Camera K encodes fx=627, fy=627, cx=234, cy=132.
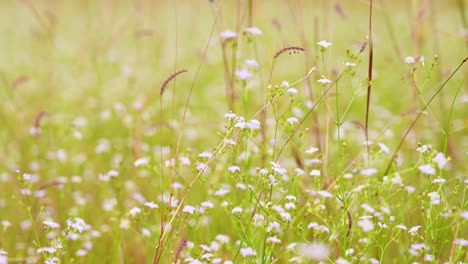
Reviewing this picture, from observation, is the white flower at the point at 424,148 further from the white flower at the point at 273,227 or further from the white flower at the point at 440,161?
the white flower at the point at 273,227

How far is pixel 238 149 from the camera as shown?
11.9ft

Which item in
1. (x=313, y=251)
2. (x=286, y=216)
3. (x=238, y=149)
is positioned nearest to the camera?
(x=313, y=251)

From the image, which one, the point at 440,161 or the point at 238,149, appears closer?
the point at 440,161

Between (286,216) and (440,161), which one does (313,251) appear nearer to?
(286,216)

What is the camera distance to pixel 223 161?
3893mm

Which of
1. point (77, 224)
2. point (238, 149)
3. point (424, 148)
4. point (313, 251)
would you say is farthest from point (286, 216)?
point (238, 149)

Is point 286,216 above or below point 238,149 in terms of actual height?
below

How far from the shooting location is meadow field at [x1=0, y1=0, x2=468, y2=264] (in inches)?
93.7

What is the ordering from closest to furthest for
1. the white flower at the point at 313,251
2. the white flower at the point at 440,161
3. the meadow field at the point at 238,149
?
the white flower at the point at 313,251, the white flower at the point at 440,161, the meadow field at the point at 238,149

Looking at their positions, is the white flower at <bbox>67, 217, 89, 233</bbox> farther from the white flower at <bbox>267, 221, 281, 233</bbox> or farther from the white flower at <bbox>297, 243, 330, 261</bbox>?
the white flower at <bbox>297, 243, 330, 261</bbox>

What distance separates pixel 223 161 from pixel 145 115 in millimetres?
1346

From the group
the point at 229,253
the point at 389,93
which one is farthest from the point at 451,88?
the point at 229,253

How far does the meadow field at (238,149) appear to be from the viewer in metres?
2.38

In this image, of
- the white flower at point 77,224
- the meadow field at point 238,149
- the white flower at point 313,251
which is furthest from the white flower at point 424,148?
the white flower at point 77,224
